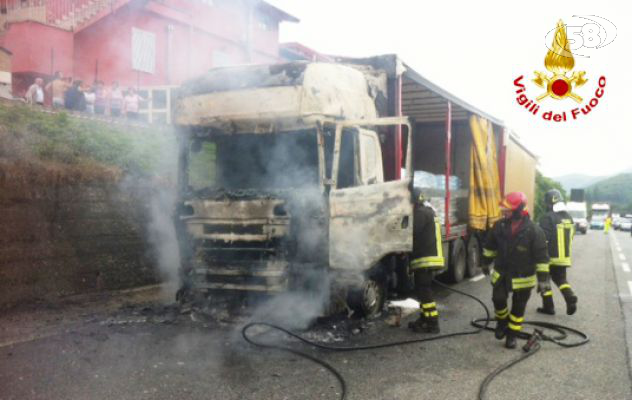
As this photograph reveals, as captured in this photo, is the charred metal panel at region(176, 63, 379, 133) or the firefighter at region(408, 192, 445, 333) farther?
the firefighter at region(408, 192, 445, 333)

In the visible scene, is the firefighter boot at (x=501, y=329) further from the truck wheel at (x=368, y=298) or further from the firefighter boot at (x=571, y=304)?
the firefighter boot at (x=571, y=304)

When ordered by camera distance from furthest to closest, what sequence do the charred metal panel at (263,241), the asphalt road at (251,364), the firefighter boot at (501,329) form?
the firefighter boot at (501,329) → the charred metal panel at (263,241) → the asphalt road at (251,364)

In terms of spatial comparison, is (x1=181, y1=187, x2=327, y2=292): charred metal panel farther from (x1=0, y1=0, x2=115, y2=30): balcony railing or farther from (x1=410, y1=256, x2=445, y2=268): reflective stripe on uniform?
(x1=0, y1=0, x2=115, y2=30): balcony railing

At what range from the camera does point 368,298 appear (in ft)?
19.2

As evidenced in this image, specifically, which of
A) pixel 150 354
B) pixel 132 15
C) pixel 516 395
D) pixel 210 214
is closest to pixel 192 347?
pixel 150 354

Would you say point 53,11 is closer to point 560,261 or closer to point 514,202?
point 514,202

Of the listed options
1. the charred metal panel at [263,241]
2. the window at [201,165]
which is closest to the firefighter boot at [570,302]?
the charred metal panel at [263,241]

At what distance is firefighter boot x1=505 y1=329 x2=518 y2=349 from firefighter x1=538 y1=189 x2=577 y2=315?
161 cm

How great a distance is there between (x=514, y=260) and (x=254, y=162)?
9.67ft

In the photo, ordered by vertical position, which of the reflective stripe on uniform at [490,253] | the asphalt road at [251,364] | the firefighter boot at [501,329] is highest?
the reflective stripe on uniform at [490,253]

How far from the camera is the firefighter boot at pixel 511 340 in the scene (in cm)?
525

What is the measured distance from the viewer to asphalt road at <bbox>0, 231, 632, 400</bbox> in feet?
13.1

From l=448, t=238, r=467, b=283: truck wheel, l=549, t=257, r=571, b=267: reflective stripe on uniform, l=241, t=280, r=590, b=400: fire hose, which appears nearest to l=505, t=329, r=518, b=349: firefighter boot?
l=241, t=280, r=590, b=400: fire hose

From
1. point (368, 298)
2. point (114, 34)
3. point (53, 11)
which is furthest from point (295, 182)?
point (53, 11)
